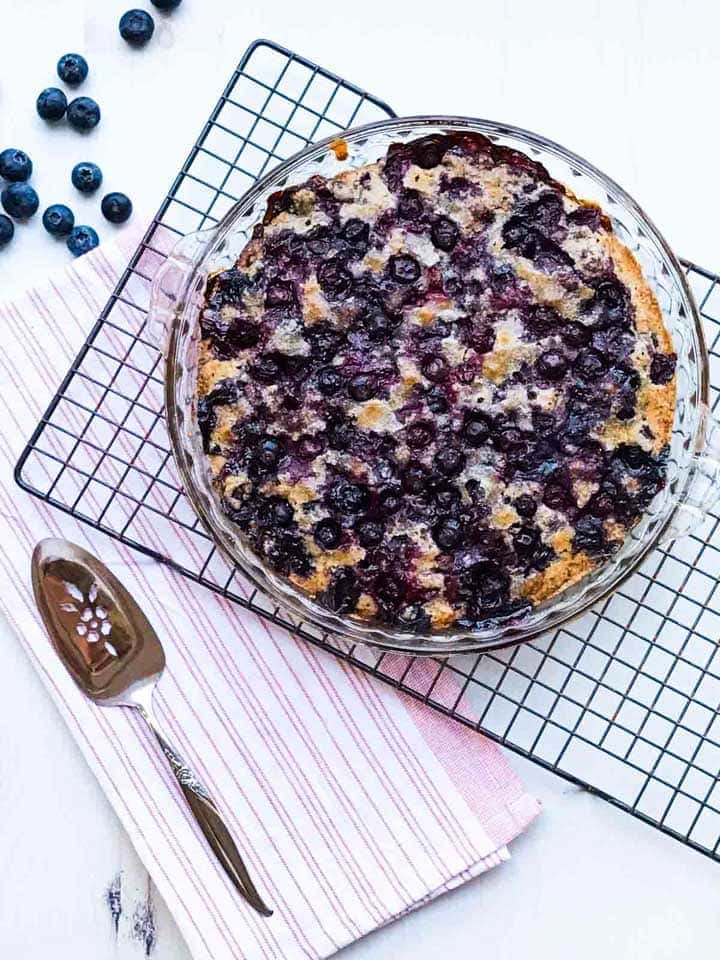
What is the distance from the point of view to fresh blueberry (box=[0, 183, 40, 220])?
2.85 m

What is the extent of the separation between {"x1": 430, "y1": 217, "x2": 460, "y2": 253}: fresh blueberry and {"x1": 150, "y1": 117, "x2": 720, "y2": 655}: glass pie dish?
23 centimetres

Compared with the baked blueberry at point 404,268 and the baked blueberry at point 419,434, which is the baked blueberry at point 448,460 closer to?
the baked blueberry at point 419,434

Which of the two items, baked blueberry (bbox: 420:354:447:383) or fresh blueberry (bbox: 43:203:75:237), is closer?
A: baked blueberry (bbox: 420:354:447:383)

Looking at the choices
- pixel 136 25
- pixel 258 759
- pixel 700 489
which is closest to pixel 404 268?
pixel 700 489

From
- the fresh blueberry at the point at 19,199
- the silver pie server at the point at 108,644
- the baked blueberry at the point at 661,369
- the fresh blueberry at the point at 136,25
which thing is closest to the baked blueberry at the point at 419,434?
the baked blueberry at the point at 661,369

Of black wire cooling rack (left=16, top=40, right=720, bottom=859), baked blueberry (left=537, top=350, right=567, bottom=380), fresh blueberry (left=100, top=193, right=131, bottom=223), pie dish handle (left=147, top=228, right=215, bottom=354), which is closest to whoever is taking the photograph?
baked blueberry (left=537, top=350, right=567, bottom=380)

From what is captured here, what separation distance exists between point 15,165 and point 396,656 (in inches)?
56.6

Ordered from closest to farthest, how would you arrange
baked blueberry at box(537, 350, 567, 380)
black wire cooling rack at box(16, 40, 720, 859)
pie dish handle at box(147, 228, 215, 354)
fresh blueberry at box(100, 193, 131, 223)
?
baked blueberry at box(537, 350, 567, 380), pie dish handle at box(147, 228, 215, 354), black wire cooling rack at box(16, 40, 720, 859), fresh blueberry at box(100, 193, 131, 223)

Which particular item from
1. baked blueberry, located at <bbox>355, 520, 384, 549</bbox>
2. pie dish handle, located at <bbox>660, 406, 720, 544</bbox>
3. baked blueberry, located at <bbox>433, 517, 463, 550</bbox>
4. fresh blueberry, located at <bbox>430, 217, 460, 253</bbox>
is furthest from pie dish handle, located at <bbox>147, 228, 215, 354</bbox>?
pie dish handle, located at <bbox>660, 406, 720, 544</bbox>

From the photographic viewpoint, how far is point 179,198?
9.24ft

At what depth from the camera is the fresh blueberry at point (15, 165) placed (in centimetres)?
286

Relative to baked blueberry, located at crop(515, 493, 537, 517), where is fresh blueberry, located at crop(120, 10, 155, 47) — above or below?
above

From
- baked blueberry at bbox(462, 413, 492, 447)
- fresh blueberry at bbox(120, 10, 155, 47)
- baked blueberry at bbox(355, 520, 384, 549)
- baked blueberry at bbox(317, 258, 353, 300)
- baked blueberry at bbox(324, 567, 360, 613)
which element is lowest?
baked blueberry at bbox(324, 567, 360, 613)

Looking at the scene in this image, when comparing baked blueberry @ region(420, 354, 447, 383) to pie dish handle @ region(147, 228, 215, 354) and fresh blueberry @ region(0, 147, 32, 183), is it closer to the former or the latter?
pie dish handle @ region(147, 228, 215, 354)
